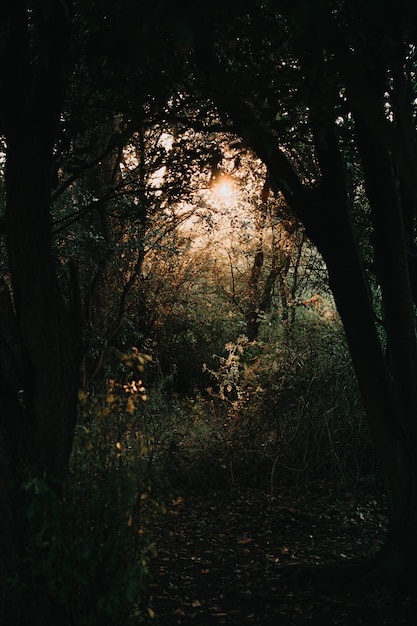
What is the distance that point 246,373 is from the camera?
10.0m

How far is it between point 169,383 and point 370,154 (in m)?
11.2

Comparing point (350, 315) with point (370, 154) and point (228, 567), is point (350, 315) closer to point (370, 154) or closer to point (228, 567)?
point (370, 154)

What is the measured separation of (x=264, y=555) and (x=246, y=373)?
12.1ft

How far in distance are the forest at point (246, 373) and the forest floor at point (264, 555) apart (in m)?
0.02

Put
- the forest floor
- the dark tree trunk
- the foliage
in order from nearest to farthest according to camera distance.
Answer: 1. the foliage
2. the dark tree trunk
3. the forest floor

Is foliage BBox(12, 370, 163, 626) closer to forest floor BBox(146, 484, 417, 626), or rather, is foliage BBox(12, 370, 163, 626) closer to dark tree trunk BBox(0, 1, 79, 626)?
dark tree trunk BBox(0, 1, 79, 626)

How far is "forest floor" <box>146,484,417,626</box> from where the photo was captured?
510 centimetres

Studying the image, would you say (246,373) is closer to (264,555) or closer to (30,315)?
(264,555)

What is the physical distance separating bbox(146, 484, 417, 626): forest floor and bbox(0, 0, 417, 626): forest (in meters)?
0.02

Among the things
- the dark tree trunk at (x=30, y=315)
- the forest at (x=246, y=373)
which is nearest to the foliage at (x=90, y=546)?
the forest at (x=246, y=373)

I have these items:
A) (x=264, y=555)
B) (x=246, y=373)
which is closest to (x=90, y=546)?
(x=264, y=555)

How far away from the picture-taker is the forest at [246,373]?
3727mm

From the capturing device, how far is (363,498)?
26.9 ft

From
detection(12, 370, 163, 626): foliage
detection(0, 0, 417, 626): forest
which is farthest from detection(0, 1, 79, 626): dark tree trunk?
detection(12, 370, 163, 626): foliage
